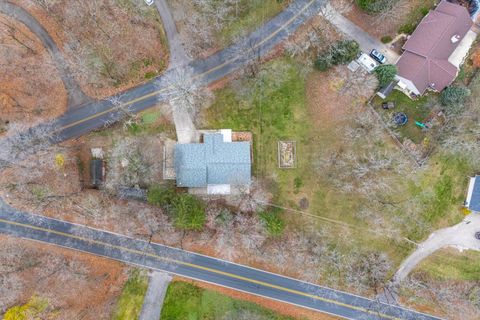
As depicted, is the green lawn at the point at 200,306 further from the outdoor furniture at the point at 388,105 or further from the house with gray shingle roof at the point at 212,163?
the outdoor furniture at the point at 388,105

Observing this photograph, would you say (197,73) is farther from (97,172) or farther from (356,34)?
(356,34)

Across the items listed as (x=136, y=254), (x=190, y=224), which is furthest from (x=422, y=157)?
(x=136, y=254)

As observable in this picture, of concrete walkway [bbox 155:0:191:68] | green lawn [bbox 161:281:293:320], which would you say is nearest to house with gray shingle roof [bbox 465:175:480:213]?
green lawn [bbox 161:281:293:320]

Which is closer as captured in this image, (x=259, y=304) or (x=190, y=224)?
(x=190, y=224)

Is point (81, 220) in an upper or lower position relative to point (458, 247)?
upper

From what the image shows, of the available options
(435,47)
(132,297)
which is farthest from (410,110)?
(132,297)

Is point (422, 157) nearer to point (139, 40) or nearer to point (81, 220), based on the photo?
point (139, 40)

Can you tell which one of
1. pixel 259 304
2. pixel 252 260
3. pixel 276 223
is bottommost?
pixel 259 304
